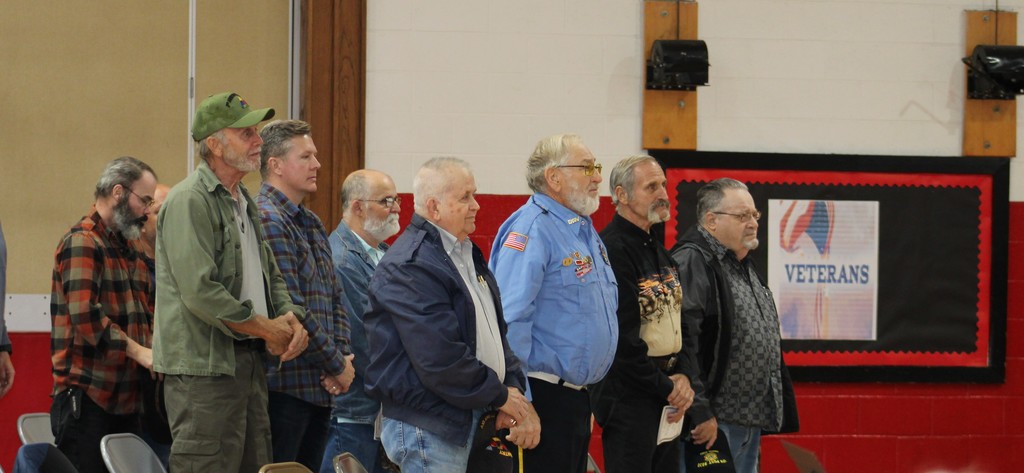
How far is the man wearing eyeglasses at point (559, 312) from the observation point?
3.62 meters

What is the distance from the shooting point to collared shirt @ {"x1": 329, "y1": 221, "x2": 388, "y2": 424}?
13.4 ft

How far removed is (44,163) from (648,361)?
123 inches

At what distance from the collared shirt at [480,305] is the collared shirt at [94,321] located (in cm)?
120

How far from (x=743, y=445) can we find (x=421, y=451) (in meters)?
1.72

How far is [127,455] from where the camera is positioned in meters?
3.12

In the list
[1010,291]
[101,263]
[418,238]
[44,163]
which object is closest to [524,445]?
[418,238]

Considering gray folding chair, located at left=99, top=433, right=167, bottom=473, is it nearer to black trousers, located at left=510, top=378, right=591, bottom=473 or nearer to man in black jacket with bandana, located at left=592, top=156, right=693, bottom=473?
black trousers, located at left=510, top=378, right=591, bottom=473

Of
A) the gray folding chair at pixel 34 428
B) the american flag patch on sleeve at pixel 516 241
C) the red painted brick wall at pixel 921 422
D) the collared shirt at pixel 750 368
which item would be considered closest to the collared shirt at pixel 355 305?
the american flag patch on sleeve at pixel 516 241

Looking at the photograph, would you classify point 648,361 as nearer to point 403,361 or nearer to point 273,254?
point 403,361

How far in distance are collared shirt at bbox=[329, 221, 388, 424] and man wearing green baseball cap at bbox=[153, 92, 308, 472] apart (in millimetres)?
770

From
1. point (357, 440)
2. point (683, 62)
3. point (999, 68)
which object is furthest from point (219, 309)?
point (999, 68)

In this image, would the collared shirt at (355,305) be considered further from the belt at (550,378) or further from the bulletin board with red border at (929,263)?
the bulletin board with red border at (929,263)

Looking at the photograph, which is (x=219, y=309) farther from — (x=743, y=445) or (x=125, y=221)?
(x=743, y=445)

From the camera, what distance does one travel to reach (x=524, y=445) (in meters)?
3.30
